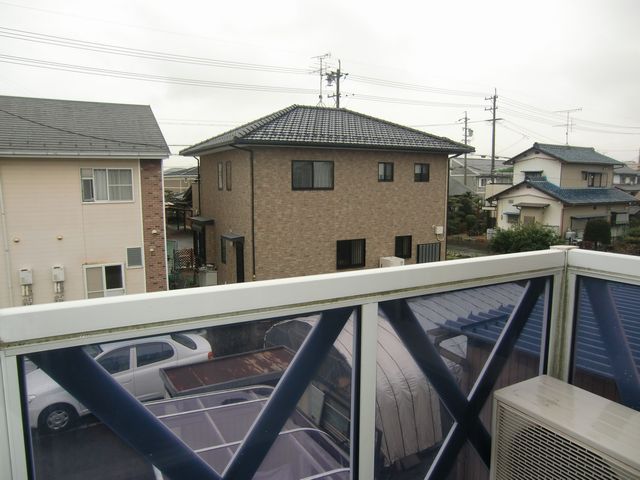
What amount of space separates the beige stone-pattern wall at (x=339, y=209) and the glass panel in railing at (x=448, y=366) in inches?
361

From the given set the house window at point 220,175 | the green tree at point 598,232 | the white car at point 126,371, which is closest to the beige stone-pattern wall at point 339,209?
the house window at point 220,175

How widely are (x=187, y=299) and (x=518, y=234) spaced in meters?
16.6

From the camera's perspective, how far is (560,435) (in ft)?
3.22

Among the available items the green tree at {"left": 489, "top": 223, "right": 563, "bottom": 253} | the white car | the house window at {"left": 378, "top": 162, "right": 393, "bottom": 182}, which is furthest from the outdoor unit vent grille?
the green tree at {"left": 489, "top": 223, "right": 563, "bottom": 253}

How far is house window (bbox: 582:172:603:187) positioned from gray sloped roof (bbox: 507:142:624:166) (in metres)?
0.53

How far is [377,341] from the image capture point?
0.90 m

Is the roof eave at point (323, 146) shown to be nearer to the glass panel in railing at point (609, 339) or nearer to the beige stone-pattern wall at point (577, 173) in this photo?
the glass panel in railing at point (609, 339)

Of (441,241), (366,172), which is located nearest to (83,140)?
(366,172)

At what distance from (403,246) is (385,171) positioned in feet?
6.81

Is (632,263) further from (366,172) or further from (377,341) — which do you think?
(366,172)

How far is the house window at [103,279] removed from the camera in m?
9.68

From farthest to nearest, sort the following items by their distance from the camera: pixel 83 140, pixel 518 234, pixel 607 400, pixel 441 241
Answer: pixel 518 234, pixel 441 241, pixel 83 140, pixel 607 400

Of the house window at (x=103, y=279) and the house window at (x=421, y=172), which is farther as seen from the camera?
the house window at (x=421, y=172)

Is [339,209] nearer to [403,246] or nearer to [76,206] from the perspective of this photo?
[403,246]
